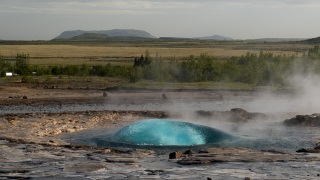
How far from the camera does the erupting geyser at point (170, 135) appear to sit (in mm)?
19031

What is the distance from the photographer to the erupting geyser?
19031 millimetres

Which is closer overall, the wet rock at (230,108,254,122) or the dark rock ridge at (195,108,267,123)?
the wet rock at (230,108,254,122)

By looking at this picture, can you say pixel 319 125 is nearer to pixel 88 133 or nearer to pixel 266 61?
pixel 88 133

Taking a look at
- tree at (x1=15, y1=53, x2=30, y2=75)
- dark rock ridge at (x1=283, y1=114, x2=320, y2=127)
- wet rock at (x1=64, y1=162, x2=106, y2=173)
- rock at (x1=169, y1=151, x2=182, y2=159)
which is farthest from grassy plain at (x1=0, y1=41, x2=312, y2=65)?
wet rock at (x1=64, y1=162, x2=106, y2=173)

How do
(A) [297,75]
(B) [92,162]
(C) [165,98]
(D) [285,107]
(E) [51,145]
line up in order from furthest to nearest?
(A) [297,75]
(C) [165,98]
(D) [285,107]
(E) [51,145]
(B) [92,162]

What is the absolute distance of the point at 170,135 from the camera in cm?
Answer: 1955

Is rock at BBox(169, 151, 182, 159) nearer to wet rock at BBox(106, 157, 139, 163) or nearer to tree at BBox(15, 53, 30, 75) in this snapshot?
wet rock at BBox(106, 157, 139, 163)

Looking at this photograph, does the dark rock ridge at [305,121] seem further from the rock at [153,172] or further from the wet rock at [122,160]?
the rock at [153,172]

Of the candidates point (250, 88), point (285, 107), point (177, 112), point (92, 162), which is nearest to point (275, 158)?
point (92, 162)

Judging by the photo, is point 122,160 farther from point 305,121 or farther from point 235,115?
point 235,115

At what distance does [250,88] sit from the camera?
44875 mm

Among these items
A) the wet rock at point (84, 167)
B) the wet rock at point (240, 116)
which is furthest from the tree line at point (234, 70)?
the wet rock at point (84, 167)

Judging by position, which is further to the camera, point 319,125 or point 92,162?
point 319,125

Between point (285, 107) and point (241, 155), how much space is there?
1788 cm
